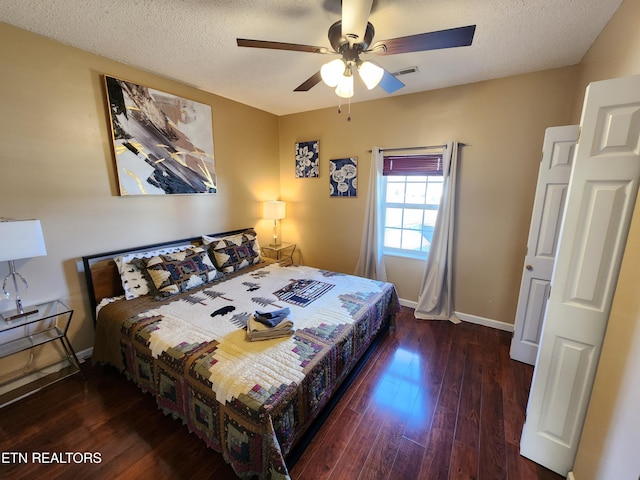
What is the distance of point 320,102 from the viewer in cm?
333

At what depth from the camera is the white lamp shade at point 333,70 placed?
60.2 inches

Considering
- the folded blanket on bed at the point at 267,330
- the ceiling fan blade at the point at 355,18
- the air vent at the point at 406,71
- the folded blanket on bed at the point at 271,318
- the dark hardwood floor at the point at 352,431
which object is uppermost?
the air vent at the point at 406,71

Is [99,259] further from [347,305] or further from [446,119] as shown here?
[446,119]

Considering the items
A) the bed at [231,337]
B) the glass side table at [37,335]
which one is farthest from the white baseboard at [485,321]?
the glass side table at [37,335]

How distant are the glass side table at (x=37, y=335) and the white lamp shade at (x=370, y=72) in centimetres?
265

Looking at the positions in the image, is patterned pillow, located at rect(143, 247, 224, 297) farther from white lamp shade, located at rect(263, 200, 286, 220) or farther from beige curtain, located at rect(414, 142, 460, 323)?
beige curtain, located at rect(414, 142, 460, 323)

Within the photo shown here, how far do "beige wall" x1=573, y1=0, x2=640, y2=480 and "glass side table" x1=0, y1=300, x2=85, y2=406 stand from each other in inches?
122

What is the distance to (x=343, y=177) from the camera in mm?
3543

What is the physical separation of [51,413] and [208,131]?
275cm

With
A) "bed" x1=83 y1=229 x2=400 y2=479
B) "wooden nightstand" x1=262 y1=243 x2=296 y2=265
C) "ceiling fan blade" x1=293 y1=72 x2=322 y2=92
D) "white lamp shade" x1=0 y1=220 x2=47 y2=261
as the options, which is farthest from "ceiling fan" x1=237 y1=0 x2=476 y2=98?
"wooden nightstand" x1=262 y1=243 x2=296 y2=265

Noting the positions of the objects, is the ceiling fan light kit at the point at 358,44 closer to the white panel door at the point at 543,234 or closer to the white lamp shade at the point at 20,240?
the white panel door at the point at 543,234

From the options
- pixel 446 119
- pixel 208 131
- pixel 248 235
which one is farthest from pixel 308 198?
pixel 446 119

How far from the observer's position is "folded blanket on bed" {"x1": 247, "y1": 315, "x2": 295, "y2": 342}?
165 centimetres

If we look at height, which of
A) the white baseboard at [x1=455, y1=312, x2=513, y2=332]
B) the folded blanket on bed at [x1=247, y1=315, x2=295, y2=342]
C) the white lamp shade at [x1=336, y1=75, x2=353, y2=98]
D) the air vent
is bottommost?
the white baseboard at [x1=455, y1=312, x2=513, y2=332]
